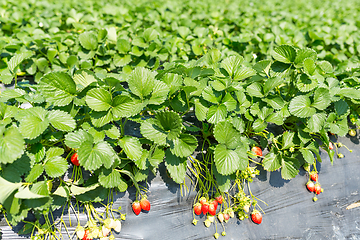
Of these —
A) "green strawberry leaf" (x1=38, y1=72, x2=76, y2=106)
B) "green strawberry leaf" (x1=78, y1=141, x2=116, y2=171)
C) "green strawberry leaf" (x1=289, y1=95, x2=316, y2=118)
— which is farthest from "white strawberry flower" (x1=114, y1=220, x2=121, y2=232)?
"green strawberry leaf" (x1=289, y1=95, x2=316, y2=118)

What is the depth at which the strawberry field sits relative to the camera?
Result: 1117 millimetres

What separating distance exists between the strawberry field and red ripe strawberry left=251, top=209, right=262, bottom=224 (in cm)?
2

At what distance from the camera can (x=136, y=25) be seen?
7.59 ft

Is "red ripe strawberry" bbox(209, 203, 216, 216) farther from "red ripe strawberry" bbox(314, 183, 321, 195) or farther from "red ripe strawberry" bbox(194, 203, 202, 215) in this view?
"red ripe strawberry" bbox(314, 183, 321, 195)

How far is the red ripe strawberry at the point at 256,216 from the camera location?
54.2 inches

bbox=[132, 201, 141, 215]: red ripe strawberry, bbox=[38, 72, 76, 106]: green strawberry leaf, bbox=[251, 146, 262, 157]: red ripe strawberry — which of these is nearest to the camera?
bbox=[38, 72, 76, 106]: green strawberry leaf

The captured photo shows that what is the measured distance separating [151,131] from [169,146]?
12 cm

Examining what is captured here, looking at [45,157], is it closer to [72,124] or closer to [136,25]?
[72,124]

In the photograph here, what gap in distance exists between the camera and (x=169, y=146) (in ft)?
3.91

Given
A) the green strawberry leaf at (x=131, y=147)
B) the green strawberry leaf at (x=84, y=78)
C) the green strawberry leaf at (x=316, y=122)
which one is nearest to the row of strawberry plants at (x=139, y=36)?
the green strawberry leaf at (x=84, y=78)

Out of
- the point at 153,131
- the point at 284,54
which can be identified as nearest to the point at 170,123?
the point at 153,131

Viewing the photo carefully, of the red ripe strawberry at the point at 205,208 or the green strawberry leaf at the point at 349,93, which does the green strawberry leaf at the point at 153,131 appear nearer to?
the red ripe strawberry at the point at 205,208

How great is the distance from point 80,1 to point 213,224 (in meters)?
3.17

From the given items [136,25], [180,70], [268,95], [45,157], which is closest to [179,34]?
[136,25]
